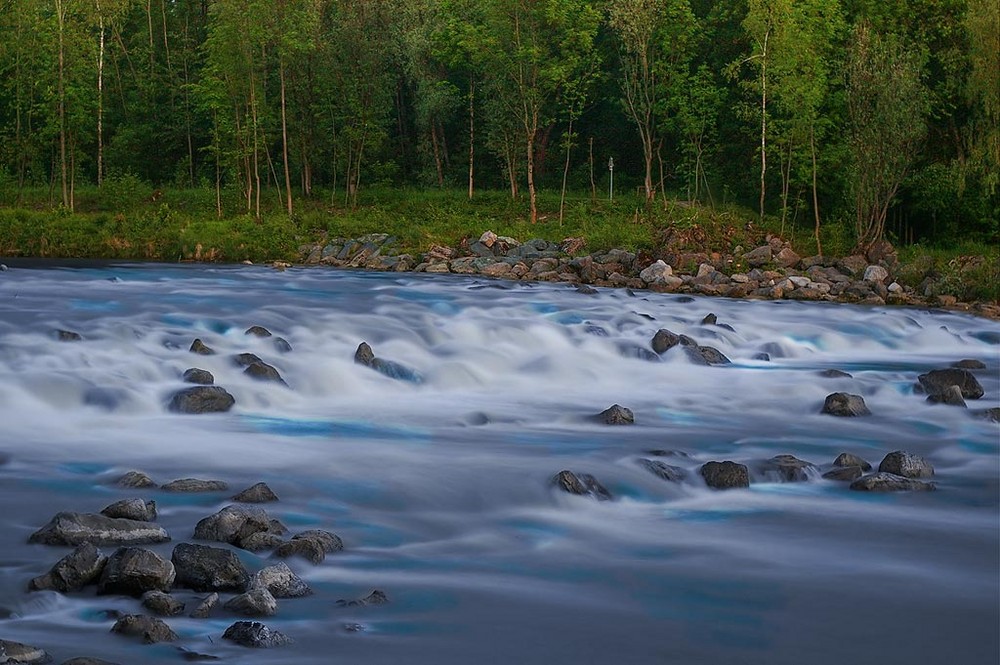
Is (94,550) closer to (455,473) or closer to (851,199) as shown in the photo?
(455,473)

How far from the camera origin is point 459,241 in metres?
38.2

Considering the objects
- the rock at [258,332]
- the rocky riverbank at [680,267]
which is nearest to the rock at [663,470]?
the rock at [258,332]

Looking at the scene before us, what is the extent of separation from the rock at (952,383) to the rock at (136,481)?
1035 cm

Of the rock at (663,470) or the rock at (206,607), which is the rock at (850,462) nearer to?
the rock at (663,470)

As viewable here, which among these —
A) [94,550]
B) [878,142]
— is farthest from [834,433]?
[878,142]

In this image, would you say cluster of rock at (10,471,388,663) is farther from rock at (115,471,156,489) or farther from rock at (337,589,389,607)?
rock at (115,471,156,489)

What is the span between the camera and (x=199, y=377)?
47.2 ft

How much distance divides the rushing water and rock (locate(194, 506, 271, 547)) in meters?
0.27

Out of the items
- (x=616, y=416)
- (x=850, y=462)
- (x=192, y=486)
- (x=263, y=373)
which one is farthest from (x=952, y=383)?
(x=192, y=486)

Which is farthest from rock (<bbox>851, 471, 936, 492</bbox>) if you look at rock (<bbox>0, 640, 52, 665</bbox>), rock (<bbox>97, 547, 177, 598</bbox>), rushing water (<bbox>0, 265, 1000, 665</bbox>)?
rock (<bbox>0, 640, 52, 665</bbox>)

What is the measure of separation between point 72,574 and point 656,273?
25.9m

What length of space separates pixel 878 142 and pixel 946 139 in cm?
692

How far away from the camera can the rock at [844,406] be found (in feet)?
47.3

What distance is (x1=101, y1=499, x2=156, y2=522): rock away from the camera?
845 cm
